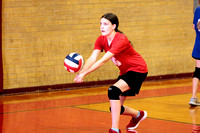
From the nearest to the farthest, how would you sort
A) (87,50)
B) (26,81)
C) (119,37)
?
1. (119,37)
2. (26,81)
3. (87,50)

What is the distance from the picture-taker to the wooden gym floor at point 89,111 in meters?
6.50

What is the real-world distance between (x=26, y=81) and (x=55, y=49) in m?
0.99

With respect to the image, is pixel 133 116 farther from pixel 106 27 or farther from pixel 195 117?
pixel 106 27

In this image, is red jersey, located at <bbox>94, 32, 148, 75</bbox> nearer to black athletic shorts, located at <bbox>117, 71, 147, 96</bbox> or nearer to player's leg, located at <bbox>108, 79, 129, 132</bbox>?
black athletic shorts, located at <bbox>117, 71, 147, 96</bbox>

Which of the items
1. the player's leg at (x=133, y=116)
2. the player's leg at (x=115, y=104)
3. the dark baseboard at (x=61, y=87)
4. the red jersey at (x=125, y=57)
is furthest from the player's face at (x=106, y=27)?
the dark baseboard at (x=61, y=87)

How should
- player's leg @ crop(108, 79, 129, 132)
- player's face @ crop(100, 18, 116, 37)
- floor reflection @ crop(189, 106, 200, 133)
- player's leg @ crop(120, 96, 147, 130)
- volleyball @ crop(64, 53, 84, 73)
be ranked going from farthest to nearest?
player's leg @ crop(120, 96, 147, 130), floor reflection @ crop(189, 106, 200, 133), player's face @ crop(100, 18, 116, 37), player's leg @ crop(108, 79, 129, 132), volleyball @ crop(64, 53, 84, 73)

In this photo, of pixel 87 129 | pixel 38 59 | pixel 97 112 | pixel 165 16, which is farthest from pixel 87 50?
pixel 87 129

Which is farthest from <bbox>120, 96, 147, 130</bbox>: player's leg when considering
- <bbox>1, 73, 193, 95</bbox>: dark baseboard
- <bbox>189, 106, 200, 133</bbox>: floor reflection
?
<bbox>1, 73, 193, 95</bbox>: dark baseboard

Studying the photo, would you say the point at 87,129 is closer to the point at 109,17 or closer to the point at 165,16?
the point at 109,17

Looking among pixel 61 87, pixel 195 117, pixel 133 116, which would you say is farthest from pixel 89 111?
pixel 61 87

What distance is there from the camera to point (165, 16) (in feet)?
39.9

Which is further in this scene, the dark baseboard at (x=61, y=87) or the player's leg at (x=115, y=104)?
the dark baseboard at (x=61, y=87)

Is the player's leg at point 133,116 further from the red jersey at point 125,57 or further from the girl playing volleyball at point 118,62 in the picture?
the red jersey at point 125,57

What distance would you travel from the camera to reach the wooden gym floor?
650 cm
